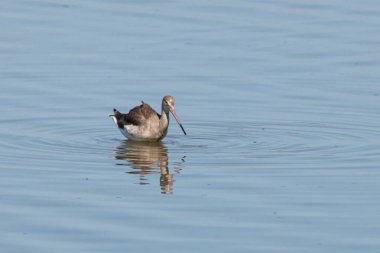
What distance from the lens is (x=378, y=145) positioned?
55.2ft

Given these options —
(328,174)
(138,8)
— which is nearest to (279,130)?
(328,174)

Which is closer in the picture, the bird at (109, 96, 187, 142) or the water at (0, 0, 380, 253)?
the water at (0, 0, 380, 253)

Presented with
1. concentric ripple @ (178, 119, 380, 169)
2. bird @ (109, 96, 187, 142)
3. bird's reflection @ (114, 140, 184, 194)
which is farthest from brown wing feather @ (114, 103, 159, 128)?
concentric ripple @ (178, 119, 380, 169)

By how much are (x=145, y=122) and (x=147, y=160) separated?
4.72 feet

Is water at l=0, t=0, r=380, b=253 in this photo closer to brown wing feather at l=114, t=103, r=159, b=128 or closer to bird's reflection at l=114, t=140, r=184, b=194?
bird's reflection at l=114, t=140, r=184, b=194

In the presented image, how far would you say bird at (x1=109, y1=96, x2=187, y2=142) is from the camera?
17938 mm

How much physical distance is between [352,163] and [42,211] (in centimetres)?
422

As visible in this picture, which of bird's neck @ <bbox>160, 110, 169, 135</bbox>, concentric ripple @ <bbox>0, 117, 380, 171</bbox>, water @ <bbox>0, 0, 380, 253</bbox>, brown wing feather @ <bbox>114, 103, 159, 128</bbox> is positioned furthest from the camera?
bird's neck @ <bbox>160, 110, 169, 135</bbox>

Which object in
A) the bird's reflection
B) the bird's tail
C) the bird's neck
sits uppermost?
the bird's tail

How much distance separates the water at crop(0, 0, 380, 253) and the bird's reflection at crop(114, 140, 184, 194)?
0.04 metres

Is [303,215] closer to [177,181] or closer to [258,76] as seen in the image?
[177,181]

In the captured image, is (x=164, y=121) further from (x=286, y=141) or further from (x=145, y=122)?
(x=286, y=141)

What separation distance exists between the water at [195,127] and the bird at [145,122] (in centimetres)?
21

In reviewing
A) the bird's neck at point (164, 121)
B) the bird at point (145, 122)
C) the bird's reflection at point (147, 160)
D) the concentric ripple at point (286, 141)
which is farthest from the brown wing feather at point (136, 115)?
the concentric ripple at point (286, 141)
